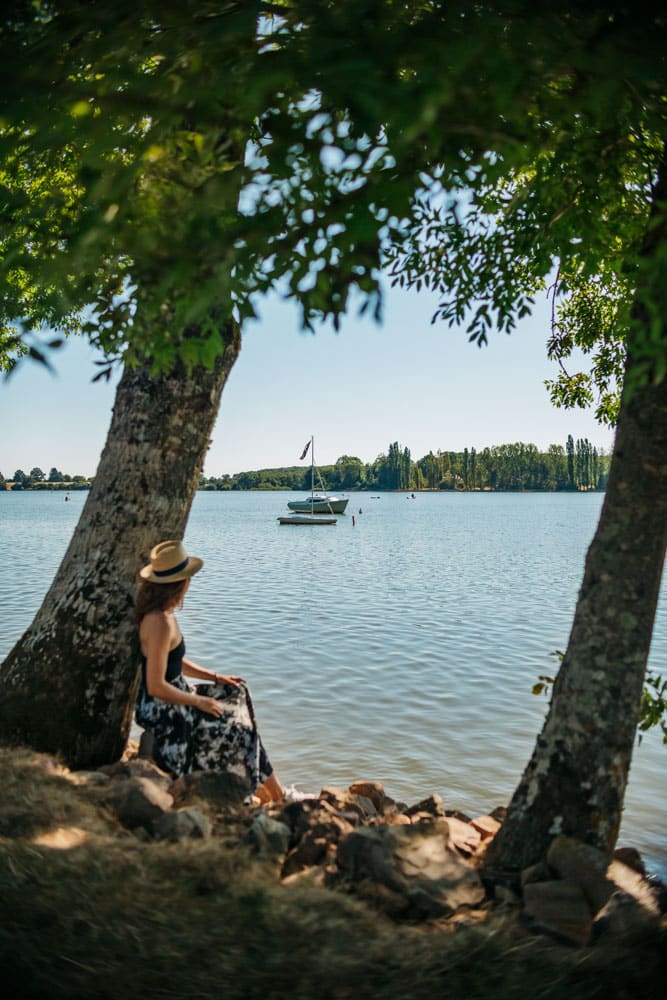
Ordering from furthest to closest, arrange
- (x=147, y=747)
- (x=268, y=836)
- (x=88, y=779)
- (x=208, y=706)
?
(x=147, y=747)
(x=208, y=706)
(x=88, y=779)
(x=268, y=836)

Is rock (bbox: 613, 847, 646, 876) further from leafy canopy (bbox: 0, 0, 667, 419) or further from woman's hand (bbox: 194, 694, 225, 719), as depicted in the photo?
leafy canopy (bbox: 0, 0, 667, 419)

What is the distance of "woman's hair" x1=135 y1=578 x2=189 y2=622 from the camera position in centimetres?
583

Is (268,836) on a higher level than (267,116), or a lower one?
lower

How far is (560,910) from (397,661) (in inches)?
431

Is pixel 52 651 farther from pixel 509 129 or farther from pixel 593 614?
pixel 509 129

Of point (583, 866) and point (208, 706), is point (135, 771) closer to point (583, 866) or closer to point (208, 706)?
point (208, 706)

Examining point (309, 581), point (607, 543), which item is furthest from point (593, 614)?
point (309, 581)

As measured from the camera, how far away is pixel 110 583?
243 inches

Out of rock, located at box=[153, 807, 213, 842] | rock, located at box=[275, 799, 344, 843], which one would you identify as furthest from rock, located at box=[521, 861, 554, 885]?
rock, located at box=[153, 807, 213, 842]

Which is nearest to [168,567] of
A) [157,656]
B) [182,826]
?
[157,656]

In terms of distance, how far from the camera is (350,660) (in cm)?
1514

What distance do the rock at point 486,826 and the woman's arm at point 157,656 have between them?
91.3 inches

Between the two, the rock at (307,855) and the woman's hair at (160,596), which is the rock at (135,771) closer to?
the woman's hair at (160,596)

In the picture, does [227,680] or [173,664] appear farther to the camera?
[227,680]
